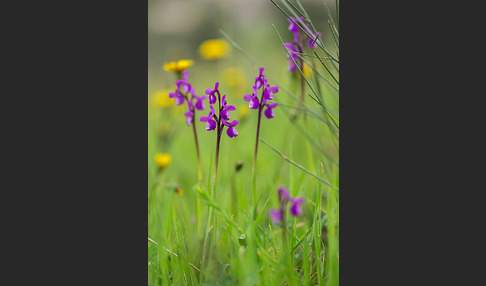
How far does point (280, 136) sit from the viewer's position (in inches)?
99.1

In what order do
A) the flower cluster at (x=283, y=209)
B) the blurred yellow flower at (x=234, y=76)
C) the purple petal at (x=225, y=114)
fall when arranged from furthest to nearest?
the blurred yellow flower at (x=234, y=76), the purple petal at (x=225, y=114), the flower cluster at (x=283, y=209)

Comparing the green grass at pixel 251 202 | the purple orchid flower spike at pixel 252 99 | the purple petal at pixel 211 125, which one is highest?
the purple orchid flower spike at pixel 252 99

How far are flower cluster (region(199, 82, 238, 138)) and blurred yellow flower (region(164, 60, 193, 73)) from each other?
0.89 feet

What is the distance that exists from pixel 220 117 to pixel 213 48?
0.64 metres

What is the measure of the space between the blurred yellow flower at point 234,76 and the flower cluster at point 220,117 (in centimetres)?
42

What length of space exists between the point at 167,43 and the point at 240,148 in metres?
0.59

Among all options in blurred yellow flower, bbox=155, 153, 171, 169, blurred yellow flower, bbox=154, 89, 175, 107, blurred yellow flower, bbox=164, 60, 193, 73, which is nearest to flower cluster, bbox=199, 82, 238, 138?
blurred yellow flower, bbox=164, 60, 193, 73

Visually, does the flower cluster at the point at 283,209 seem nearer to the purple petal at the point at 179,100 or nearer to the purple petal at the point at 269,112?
the purple petal at the point at 269,112

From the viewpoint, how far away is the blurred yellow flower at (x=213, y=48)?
2.46 m

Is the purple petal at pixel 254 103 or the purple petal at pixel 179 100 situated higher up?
the purple petal at pixel 179 100

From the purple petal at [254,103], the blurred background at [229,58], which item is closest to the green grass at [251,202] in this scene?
the blurred background at [229,58]

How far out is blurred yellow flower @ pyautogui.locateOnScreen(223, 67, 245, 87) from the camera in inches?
95.8

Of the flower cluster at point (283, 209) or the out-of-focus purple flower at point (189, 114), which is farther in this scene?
the out-of-focus purple flower at point (189, 114)
